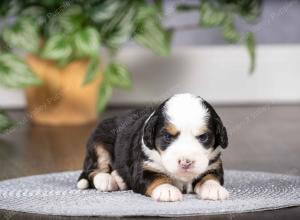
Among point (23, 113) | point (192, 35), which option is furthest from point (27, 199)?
point (192, 35)

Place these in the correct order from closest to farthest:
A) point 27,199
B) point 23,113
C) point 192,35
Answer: point 27,199 → point 23,113 → point 192,35

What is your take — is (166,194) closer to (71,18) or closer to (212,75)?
(71,18)

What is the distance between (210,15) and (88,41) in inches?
28.6

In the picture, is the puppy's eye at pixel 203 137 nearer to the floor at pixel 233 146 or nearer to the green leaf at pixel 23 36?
the floor at pixel 233 146

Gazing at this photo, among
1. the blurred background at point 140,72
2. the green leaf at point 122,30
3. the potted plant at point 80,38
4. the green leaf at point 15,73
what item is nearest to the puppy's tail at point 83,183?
the blurred background at point 140,72

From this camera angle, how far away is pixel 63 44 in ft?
10.8

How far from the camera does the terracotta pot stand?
3668mm

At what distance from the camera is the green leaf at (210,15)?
3.66 m

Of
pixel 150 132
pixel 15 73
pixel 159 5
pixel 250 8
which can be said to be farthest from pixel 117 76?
pixel 150 132

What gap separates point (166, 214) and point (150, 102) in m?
2.68

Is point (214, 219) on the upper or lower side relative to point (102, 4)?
lower

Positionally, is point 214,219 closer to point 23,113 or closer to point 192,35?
point 23,113

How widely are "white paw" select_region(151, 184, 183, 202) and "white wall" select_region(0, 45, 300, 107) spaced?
100 inches

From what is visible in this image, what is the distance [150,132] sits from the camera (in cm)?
178
